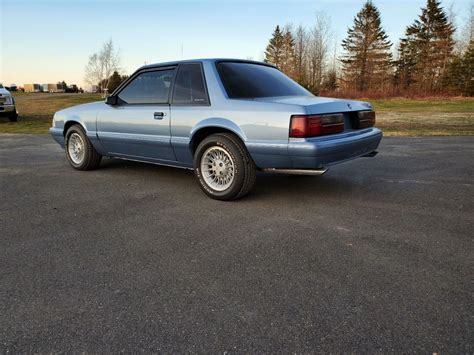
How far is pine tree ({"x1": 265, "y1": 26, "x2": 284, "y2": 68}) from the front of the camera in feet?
190

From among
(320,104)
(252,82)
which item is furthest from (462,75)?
(320,104)

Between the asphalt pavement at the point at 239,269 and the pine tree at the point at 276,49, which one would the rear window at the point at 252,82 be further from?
the pine tree at the point at 276,49

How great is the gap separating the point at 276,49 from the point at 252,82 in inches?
2252

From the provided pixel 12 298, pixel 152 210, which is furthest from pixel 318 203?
pixel 12 298

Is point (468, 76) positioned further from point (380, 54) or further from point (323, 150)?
point (323, 150)

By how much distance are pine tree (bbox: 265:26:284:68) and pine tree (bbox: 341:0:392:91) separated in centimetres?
1012

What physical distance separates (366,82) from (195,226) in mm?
52126

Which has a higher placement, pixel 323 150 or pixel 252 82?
pixel 252 82

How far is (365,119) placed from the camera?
184 inches

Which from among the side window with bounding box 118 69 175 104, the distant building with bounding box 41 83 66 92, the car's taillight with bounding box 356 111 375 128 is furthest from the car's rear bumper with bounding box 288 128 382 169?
the distant building with bounding box 41 83 66 92

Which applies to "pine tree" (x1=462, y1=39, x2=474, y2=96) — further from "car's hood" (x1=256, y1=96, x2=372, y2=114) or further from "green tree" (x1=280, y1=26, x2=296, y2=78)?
"car's hood" (x1=256, y1=96, x2=372, y2=114)

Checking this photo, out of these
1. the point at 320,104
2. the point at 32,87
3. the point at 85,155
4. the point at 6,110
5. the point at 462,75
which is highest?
the point at 32,87

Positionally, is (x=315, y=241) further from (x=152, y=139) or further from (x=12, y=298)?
(x=152, y=139)

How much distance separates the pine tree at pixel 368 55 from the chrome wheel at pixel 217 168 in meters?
50.1
